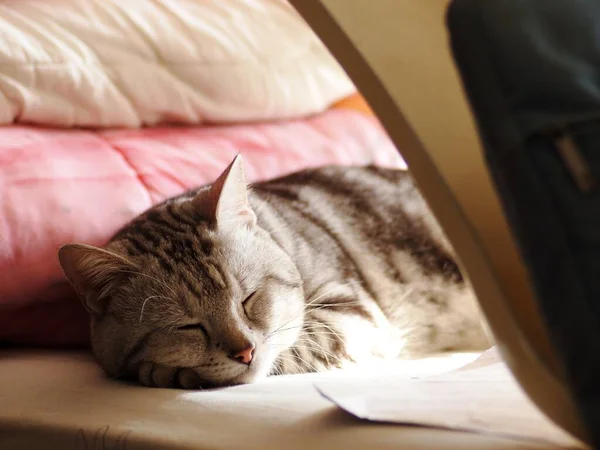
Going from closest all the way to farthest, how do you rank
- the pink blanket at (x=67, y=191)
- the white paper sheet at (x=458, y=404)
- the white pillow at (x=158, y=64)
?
1. the white paper sheet at (x=458, y=404)
2. the pink blanket at (x=67, y=191)
3. the white pillow at (x=158, y=64)

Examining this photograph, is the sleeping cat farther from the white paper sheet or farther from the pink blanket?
the white paper sheet

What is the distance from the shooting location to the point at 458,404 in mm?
784

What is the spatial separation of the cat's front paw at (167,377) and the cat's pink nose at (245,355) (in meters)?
0.07

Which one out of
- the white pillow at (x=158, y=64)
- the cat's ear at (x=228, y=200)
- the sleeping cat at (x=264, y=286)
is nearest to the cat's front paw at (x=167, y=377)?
the sleeping cat at (x=264, y=286)

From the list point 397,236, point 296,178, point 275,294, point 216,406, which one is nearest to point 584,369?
point 216,406

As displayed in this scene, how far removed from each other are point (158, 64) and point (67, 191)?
0.48m

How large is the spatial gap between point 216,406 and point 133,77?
0.94 metres

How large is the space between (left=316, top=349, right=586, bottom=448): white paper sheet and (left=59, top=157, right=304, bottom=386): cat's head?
0.85 feet

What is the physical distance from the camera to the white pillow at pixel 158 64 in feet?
4.78

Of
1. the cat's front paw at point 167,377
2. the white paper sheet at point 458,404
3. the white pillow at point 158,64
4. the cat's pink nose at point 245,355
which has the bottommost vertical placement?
the cat's front paw at point 167,377

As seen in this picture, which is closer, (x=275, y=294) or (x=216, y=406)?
(x=216, y=406)

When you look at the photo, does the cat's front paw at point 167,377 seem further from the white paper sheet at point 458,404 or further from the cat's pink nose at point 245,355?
the white paper sheet at point 458,404

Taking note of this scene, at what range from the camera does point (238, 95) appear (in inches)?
72.4

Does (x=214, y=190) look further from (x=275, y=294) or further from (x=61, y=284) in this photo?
(x=61, y=284)
